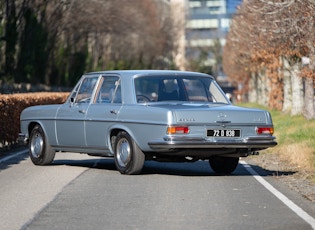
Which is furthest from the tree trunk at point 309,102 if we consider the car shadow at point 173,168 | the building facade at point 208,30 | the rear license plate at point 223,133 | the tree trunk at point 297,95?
the building facade at point 208,30

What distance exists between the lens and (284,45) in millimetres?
33688

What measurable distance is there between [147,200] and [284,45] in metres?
21.2

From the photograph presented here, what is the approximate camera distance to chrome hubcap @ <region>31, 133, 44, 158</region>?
18.8 metres

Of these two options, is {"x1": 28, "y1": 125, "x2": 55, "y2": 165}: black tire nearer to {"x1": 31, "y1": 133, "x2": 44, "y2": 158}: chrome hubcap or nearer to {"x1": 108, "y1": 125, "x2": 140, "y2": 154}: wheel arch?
{"x1": 31, "y1": 133, "x2": 44, "y2": 158}: chrome hubcap

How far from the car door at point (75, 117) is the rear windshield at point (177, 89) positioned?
116 centimetres

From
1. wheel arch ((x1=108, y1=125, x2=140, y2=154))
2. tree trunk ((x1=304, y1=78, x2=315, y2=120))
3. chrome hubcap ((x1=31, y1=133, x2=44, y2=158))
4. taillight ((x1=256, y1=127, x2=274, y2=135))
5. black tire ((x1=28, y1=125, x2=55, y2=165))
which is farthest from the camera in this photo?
tree trunk ((x1=304, y1=78, x2=315, y2=120))

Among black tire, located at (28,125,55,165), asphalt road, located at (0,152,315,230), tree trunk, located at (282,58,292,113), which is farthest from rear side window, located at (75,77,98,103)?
tree trunk, located at (282,58,292,113)

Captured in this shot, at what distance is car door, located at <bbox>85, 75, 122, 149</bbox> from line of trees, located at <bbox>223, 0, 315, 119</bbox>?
671 cm

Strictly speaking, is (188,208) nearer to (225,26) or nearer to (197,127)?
(197,127)

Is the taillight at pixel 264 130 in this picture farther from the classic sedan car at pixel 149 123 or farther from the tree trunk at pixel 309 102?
the tree trunk at pixel 309 102

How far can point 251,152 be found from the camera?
54.4 ft

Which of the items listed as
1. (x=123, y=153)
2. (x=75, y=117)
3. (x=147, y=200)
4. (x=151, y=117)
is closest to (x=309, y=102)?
(x=75, y=117)

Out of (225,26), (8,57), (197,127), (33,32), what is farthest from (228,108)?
(225,26)

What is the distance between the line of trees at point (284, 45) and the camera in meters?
26.8
